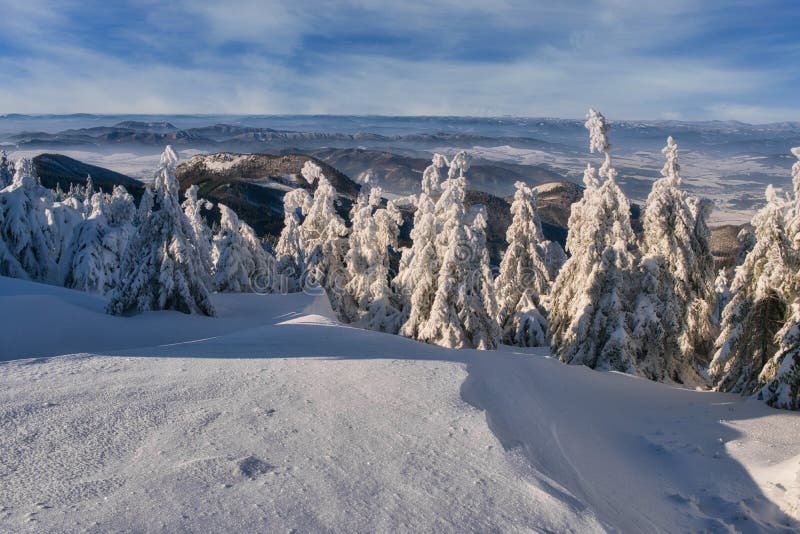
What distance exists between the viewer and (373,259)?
27625mm

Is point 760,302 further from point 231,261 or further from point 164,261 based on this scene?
point 231,261

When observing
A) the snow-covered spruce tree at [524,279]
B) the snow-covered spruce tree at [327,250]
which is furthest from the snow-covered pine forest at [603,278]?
the snow-covered spruce tree at [327,250]

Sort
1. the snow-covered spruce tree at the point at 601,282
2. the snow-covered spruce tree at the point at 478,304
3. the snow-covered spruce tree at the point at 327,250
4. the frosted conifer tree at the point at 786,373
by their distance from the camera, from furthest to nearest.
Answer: the snow-covered spruce tree at the point at 327,250
the snow-covered spruce tree at the point at 478,304
the snow-covered spruce tree at the point at 601,282
the frosted conifer tree at the point at 786,373

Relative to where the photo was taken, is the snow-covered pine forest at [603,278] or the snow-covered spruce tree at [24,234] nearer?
the snow-covered pine forest at [603,278]

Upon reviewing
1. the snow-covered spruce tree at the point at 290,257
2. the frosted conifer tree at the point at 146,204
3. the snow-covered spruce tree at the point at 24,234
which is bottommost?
the snow-covered spruce tree at the point at 290,257

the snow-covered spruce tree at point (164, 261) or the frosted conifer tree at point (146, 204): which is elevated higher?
the frosted conifer tree at point (146, 204)

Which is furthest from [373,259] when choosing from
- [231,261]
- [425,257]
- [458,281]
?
[231,261]

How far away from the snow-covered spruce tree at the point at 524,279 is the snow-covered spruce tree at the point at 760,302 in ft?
41.2

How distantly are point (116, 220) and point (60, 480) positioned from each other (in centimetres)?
3094

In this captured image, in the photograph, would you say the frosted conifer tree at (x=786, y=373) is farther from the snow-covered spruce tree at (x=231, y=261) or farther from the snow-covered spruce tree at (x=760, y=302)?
the snow-covered spruce tree at (x=231, y=261)

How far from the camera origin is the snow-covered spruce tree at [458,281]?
18641 millimetres

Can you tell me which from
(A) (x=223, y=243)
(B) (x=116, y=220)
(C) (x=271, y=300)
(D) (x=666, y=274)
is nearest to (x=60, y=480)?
(D) (x=666, y=274)

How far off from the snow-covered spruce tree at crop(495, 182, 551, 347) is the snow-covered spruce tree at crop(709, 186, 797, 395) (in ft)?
41.2

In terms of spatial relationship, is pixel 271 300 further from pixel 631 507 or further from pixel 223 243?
pixel 631 507
